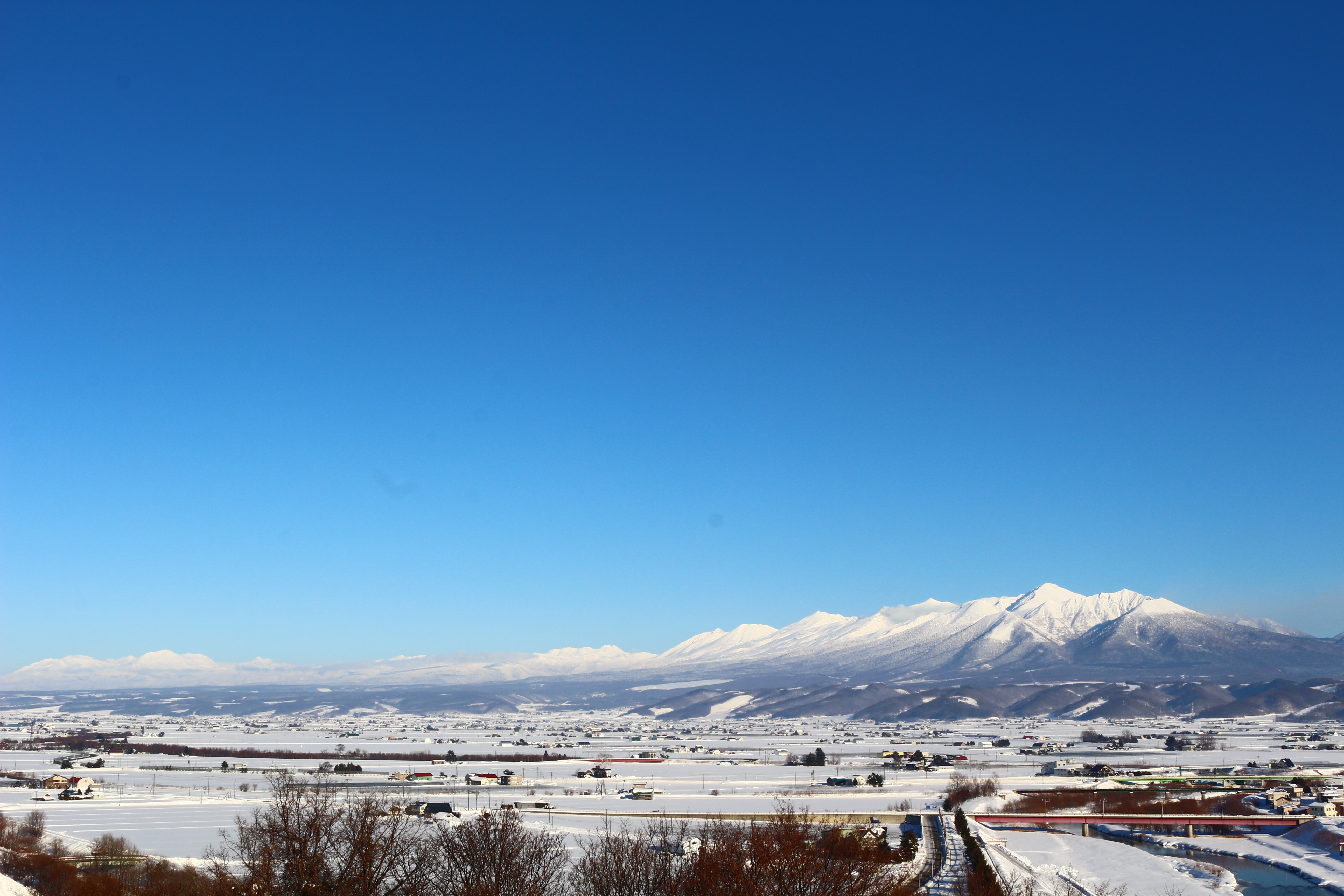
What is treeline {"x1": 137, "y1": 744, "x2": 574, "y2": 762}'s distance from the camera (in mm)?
97625

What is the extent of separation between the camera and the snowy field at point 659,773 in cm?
4809

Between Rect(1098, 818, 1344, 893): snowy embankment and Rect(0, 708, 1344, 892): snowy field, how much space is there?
0.39 meters

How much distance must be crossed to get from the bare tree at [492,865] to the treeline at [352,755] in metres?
A: 69.5

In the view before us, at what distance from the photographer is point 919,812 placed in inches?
2292

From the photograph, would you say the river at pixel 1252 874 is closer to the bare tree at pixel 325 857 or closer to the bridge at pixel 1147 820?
the bridge at pixel 1147 820

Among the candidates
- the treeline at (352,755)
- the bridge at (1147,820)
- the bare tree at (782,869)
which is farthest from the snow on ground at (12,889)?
the treeline at (352,755)

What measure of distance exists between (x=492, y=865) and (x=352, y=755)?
83528 mm

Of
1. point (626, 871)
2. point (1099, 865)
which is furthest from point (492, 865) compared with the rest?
point (1099, 865)

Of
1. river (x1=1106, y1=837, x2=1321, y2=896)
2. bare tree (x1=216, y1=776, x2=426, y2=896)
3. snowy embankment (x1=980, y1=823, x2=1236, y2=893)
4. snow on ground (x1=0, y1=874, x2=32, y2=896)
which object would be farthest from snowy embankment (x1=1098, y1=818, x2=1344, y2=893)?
snow on ground (x1=0, y1=874, x2=32, y2=896)

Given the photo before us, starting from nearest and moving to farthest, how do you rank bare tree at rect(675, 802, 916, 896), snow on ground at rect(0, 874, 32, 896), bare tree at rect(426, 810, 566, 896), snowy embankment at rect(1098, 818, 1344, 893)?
bare tree at rect(675, 802, 916, 896) < bare tree at rect(426, 810, 566, 896) < snow on ground at rect(0, 874, 32, 896) < snowy embankment at rect(1098, 818, 1344, 893)

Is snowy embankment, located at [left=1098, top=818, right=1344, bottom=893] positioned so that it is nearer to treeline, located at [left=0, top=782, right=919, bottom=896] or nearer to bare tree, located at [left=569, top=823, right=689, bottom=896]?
treeline, located at [left=0, top=782, right=919, bottom=896]

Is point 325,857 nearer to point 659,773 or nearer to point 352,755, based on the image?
point 659,773

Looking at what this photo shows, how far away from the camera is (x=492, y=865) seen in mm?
25828

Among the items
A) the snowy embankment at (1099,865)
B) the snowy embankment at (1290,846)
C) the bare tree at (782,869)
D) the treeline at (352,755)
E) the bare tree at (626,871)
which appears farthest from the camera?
the treeline at (352,755)
